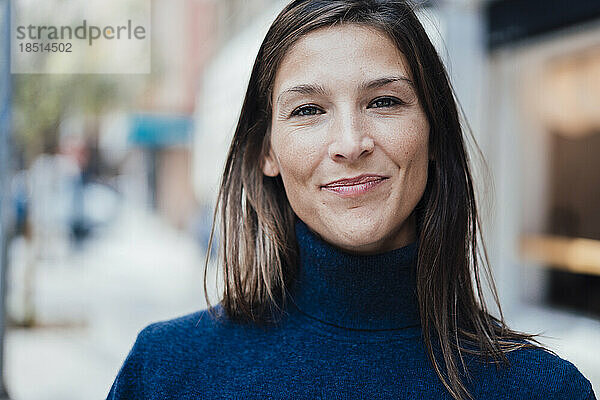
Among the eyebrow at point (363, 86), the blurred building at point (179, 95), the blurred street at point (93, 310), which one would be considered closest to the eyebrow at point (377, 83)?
the eyebrow at point (363, 86)

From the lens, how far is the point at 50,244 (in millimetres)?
13891

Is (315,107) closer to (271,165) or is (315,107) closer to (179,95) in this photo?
(271,165)

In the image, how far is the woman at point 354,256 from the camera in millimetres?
1488

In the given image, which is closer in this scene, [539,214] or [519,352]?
[519,352]

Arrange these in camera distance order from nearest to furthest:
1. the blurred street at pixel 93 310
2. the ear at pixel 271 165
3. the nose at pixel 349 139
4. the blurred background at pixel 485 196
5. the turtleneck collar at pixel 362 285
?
the nose at pixel 349 139
the turtleneck collar at pixel 362 285
the ear at pixel 271 165
the blurred background at pixel 485 196
the blurred street at pixel 93 310

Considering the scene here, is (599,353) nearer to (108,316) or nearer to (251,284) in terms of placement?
(251,284)

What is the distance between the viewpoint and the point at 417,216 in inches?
66.1

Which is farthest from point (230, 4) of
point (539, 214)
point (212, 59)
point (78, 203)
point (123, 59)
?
point (539, 214)

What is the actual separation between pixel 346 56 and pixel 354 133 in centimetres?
16

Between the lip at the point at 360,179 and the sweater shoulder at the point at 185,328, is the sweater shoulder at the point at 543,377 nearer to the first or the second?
the lip at the point at 360,179

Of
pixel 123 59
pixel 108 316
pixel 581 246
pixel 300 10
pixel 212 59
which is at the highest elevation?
pixel 212 59

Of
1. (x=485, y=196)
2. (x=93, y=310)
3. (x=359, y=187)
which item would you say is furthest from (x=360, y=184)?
(x=93, y=310)

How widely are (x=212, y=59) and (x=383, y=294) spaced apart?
56.4ft

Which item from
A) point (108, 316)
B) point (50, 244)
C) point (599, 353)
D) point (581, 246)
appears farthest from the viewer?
point (50, 244)
